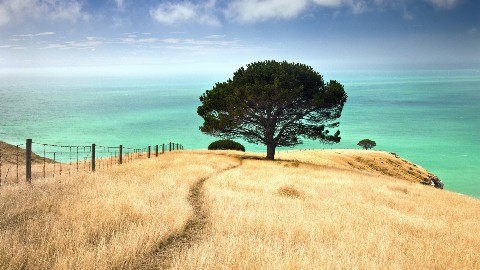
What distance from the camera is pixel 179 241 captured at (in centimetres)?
770

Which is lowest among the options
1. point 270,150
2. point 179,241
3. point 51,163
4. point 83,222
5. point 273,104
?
point 51,163

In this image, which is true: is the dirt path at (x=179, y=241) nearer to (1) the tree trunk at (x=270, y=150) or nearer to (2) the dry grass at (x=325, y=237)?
(2) the dry grass at (x=325, y=237)

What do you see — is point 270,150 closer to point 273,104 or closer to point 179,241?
point 273,104

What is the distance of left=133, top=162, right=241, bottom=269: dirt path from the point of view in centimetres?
616

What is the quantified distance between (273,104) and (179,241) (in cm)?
2544

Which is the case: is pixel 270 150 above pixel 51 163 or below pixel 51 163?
above

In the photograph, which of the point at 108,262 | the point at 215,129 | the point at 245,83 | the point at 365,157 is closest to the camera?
the point at 108,262

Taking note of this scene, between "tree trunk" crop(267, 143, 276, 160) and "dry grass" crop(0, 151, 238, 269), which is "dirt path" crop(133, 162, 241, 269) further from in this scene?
"tree trunk" crop(267, 143, 276, 160)

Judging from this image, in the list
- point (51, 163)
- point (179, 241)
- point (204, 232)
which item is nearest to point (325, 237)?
point (204, 232)

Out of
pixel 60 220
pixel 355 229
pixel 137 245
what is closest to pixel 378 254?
pixel 355 229

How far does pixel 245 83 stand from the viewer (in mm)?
31391

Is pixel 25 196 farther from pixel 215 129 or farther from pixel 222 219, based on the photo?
pixel 215 129

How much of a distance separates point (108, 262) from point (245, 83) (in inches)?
1050

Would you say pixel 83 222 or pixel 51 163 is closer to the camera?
pixel 83 222
